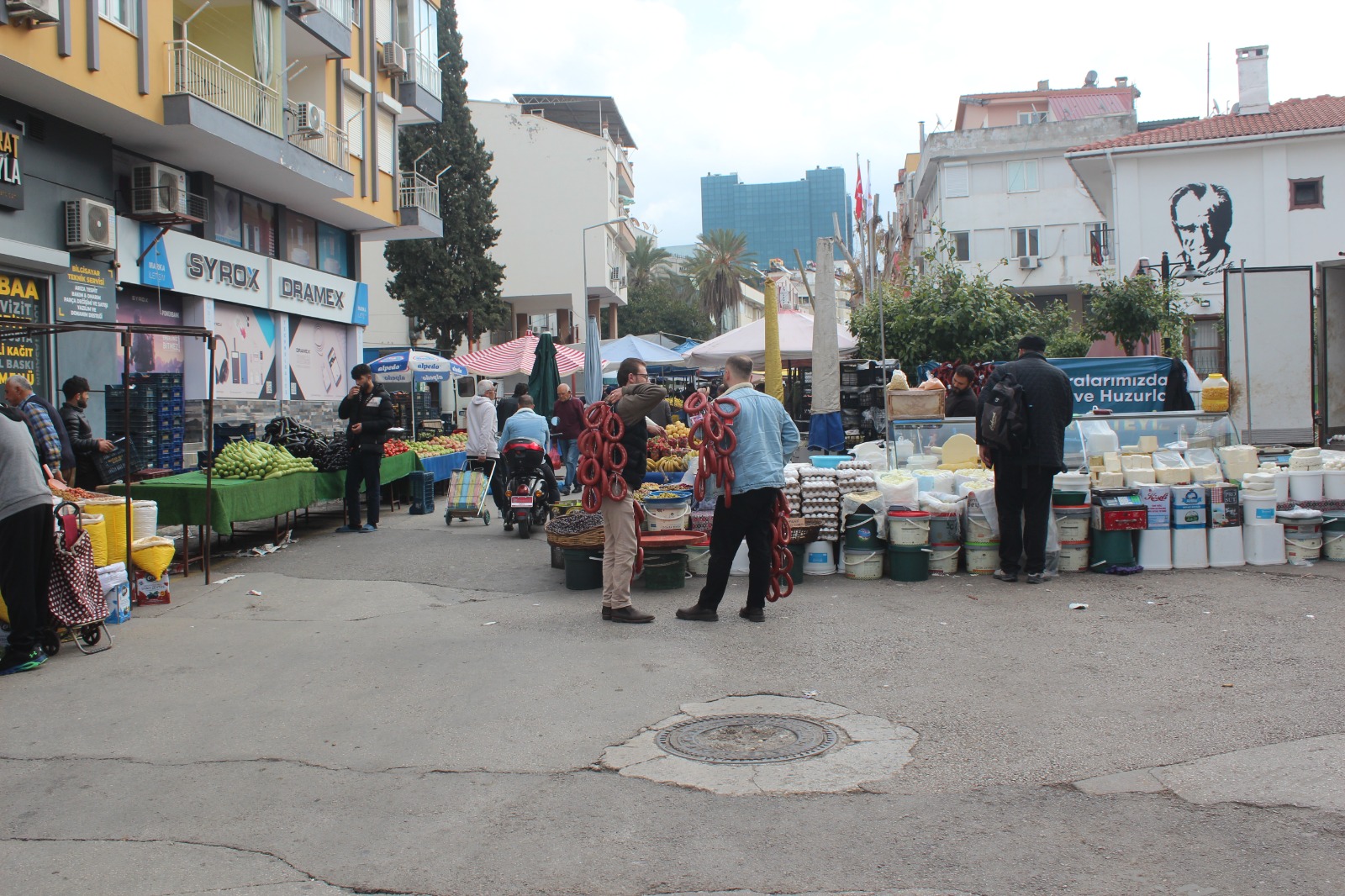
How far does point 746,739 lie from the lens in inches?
207

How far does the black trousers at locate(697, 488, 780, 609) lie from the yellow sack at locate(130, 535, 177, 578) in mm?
4816

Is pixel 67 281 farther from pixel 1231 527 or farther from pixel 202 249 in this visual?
pixel 1231 527

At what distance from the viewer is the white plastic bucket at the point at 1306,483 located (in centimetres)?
981

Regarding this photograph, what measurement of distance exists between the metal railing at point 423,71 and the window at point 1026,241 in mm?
31689

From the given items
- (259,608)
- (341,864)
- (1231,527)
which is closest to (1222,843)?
(341,864)

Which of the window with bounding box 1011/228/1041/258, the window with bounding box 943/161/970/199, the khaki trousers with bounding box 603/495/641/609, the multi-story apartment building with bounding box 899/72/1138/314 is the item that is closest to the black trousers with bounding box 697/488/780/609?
the khaki trousers with bounding box 603/495/641/609

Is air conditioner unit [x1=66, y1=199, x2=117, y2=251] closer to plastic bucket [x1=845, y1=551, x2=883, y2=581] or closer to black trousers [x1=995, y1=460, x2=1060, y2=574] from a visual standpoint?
plastic bucket [x1=845, y1=551, x2=883, y2=581]

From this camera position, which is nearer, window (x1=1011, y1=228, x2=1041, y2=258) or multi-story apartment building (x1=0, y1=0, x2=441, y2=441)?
multi-story apartment building (x1=0, y1=0, x2=441, y2=441)

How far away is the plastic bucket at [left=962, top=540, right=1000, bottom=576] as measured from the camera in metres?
9.73

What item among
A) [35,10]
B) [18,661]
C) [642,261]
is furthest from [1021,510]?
[642,261]

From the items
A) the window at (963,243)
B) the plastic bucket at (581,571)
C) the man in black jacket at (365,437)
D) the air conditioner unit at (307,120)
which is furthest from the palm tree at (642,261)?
the plastic bucket at (581,571)

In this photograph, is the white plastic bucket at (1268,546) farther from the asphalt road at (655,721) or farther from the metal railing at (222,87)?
the metal railing at (222,87)

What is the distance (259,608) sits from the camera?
9023 millimetres

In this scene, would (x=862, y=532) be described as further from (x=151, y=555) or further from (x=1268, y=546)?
(x=151, y=555)
